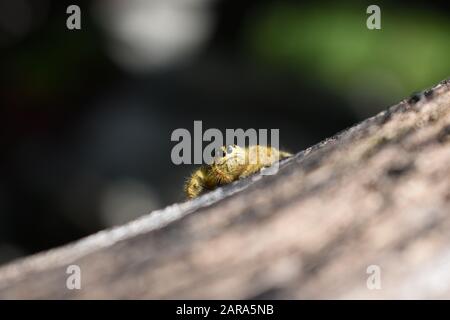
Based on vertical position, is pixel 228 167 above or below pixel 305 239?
above

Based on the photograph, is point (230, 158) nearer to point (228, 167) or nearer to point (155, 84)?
point (228, 167)

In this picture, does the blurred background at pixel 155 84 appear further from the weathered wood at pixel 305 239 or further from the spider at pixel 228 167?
the weathered wood at pixel 305 239

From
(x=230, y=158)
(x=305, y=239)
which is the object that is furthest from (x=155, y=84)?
(x=305, y=239)

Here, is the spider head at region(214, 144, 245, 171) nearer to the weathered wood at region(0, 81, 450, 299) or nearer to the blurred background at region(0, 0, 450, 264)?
the weathered wood at region(0, 81, 450, 299)

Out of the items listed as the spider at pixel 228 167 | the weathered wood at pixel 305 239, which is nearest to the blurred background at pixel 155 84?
the spider at pixel 228 167

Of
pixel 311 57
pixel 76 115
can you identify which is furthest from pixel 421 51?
pixel 76 115
